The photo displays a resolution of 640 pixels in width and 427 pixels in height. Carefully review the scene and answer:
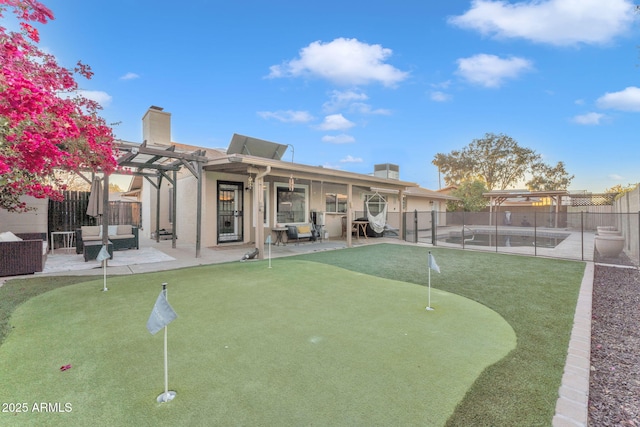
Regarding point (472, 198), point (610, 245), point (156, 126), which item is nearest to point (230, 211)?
point (156, 126)

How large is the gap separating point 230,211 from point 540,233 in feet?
57.5

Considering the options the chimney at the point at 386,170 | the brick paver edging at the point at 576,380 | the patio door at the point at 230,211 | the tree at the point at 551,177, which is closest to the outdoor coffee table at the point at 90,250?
the patio door at the point at 230,211

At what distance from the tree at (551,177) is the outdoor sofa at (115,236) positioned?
3752 centimetres

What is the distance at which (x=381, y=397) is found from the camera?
6.42ft

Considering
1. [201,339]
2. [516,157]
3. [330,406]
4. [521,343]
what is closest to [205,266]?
[201,339]

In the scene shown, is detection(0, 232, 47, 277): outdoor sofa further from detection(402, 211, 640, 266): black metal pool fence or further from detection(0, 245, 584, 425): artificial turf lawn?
detection(402, 211, 640, 266): black metal pool fence

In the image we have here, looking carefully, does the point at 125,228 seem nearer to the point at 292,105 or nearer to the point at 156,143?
the point at 156,143

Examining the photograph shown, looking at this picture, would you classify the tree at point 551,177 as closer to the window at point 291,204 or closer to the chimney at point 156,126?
the window at point 291,204

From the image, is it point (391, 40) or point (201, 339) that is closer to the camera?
point (201, 339)

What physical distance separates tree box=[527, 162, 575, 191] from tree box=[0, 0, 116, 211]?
1520 inches

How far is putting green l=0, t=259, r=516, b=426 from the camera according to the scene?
1.81 metres

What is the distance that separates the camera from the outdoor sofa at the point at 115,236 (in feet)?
26.8

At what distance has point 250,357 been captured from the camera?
2.49 meters

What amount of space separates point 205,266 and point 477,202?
25130 mm
